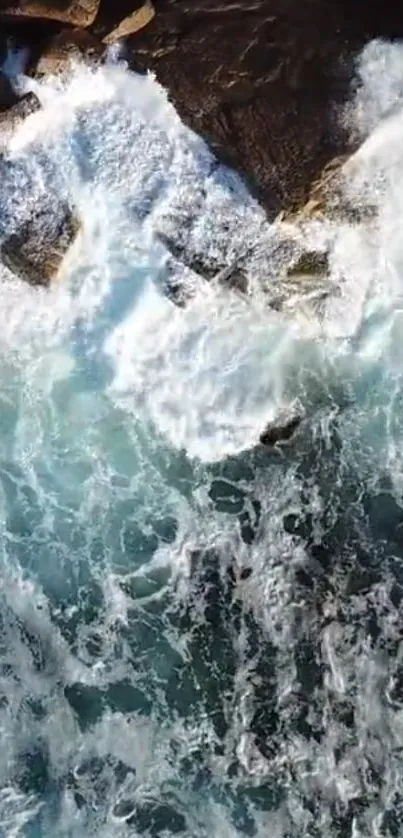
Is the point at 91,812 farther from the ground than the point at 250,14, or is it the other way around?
the point at 250,14

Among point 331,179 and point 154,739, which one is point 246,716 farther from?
point 331,179

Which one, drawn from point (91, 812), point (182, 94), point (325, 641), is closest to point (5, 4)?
point (182, 94)

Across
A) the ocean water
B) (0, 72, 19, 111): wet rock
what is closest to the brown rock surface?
the ocean water

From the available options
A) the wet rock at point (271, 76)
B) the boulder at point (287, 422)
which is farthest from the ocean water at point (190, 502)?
the wet rock at point (271, 76)

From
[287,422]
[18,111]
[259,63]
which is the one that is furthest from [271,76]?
[287,422]

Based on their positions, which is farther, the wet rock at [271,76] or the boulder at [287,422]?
the boulder at [287,422]

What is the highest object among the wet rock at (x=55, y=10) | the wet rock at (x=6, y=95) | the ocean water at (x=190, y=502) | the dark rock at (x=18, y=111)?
the wet rock at (x=55, y=10)

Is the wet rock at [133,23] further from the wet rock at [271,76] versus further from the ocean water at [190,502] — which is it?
the ocean water at [190,502]
